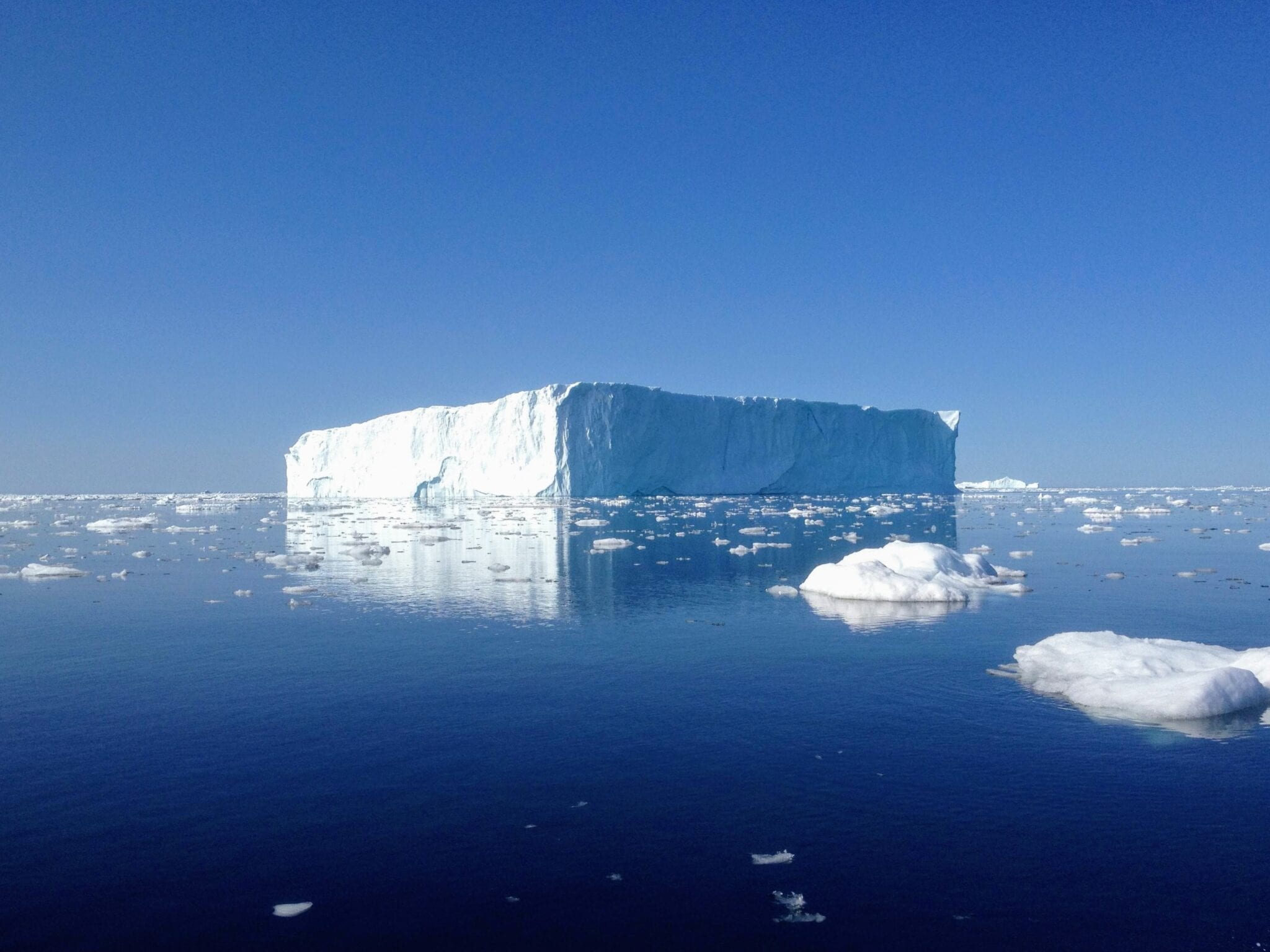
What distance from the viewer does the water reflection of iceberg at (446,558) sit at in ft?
39.3

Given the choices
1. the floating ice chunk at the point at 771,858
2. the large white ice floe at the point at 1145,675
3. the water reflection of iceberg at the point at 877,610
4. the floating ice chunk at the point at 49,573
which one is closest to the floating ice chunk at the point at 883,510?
the water reflection of iceberg at the point at 877,610

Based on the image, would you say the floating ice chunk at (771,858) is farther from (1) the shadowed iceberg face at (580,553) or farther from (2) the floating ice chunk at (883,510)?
(2) the floating ice chunk at (883,510)

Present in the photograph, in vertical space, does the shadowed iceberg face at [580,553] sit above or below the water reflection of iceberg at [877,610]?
above

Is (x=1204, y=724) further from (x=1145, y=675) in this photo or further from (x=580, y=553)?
(x=580, y=553)

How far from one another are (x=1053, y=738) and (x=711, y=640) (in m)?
3.91

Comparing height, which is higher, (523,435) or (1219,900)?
(523,435)

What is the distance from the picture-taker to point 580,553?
18.6m

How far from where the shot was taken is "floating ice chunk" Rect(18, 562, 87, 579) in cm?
1444

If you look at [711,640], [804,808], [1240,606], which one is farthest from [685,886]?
[1240,606]

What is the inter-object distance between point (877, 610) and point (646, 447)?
34301mm

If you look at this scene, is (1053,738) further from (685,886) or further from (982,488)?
(982,488)

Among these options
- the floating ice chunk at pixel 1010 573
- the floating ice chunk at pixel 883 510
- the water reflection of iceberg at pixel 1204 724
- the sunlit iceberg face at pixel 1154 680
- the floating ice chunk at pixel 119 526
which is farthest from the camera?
the floating ice chunk at pixel 883 510

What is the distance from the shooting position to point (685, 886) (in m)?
3.73

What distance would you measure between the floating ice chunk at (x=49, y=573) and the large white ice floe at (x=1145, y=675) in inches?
583
